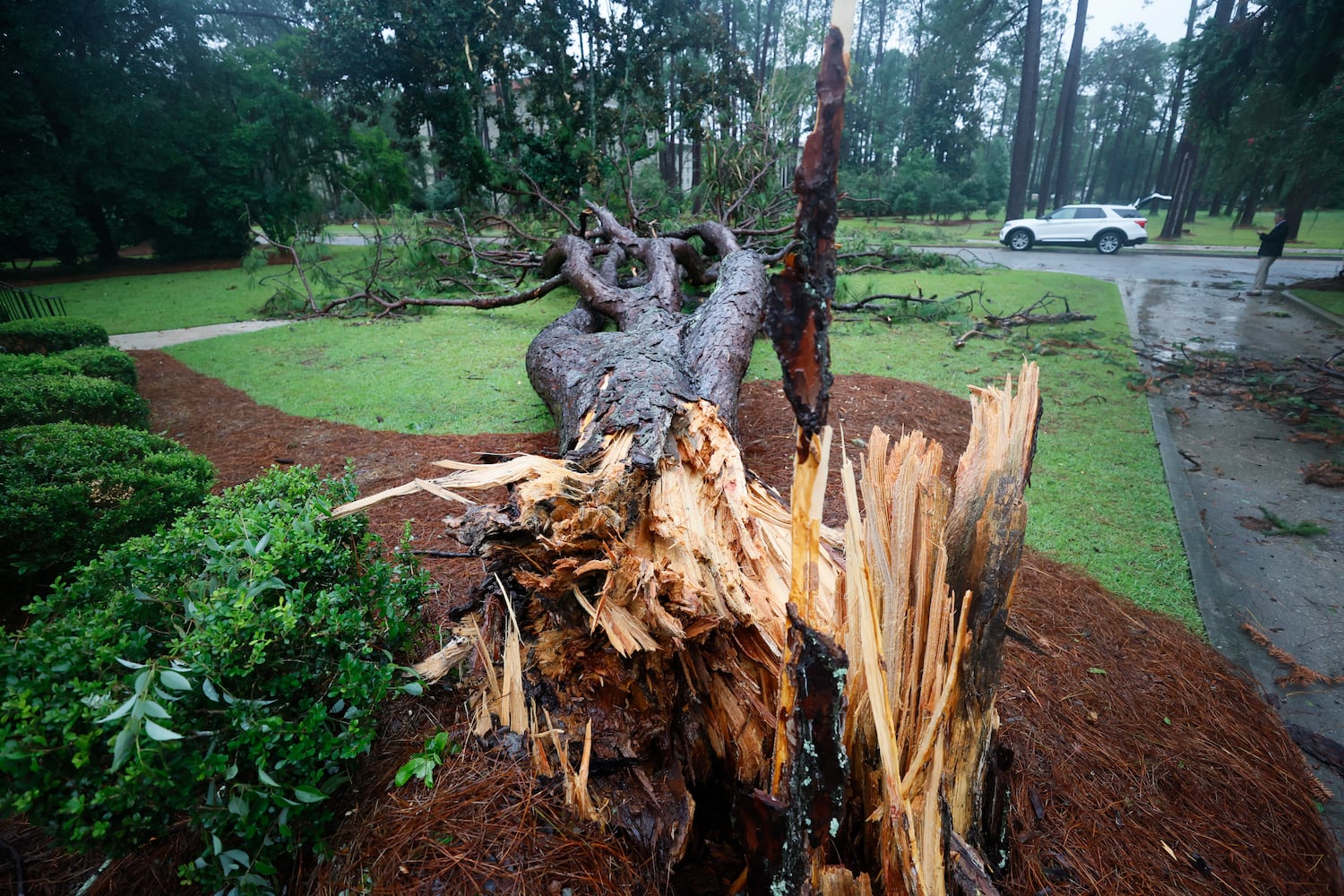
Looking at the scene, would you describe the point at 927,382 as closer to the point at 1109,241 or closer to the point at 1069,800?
the point at 1069,800

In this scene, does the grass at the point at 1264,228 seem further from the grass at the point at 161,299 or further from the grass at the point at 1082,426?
the grass at the point at 161,299

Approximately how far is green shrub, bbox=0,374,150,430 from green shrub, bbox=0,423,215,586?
113 cm

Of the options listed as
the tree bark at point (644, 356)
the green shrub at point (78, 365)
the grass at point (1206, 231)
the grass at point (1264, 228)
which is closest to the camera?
the tree bark at point (644, 356)

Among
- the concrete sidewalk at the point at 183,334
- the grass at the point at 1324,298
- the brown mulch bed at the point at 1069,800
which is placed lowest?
the brown mulch bed at the point at 1069,800

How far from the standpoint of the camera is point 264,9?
22.1 meters

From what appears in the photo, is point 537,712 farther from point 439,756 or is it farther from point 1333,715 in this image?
point 1333,715

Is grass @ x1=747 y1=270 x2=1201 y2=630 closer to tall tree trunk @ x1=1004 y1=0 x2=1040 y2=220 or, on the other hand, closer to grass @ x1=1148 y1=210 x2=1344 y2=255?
tall tree trunk @ x1=1004 y1=0 x2=1040 y2=220

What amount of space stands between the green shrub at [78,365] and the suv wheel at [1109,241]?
22278mm

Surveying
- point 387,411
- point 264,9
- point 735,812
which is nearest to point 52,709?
point 735,812

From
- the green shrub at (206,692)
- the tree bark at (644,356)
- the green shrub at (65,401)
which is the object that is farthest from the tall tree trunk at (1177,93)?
the green shrub at (65,401)

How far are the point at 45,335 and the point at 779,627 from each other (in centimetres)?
816

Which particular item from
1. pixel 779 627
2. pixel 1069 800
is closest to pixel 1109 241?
pixel 1069 800

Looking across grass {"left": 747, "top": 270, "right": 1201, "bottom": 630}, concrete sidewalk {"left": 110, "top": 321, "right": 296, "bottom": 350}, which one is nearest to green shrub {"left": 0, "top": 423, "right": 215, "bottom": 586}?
grass {"left": 747, "top": 270, "right": 1201, "bottom": 630}

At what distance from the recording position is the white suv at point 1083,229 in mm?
17672
